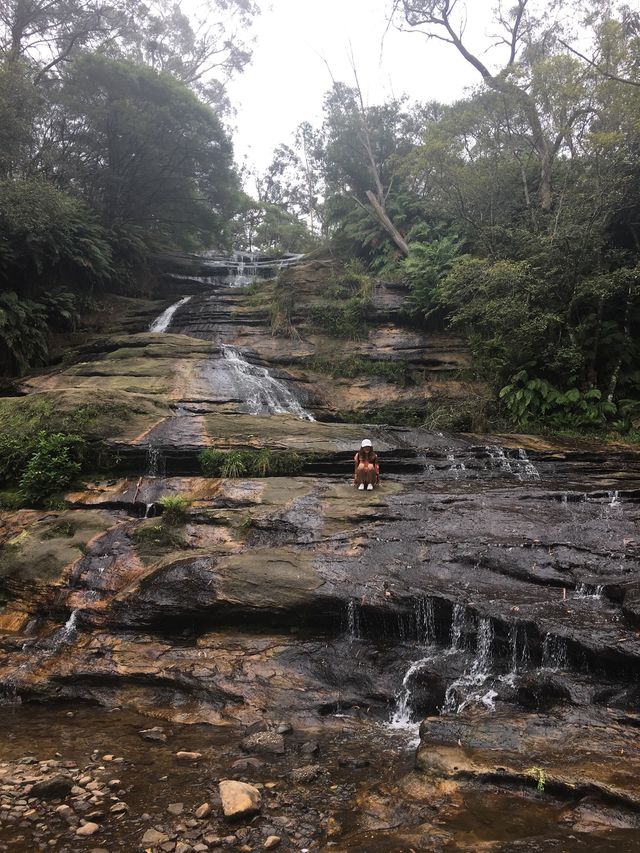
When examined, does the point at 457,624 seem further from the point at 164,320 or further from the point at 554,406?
the point at 164,320

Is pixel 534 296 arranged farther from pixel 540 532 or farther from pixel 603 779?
pixel 603 779

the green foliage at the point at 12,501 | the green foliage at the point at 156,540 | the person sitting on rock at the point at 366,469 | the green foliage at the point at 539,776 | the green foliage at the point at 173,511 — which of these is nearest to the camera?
the green foliage at the point at 539,776

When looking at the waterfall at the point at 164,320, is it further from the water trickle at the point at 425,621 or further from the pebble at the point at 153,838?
the pebble at the point at 153,838

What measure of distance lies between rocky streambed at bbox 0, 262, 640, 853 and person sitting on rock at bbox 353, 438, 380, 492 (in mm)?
319

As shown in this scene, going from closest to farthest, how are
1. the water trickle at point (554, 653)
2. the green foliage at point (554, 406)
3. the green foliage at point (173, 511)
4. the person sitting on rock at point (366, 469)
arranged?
the water trickle at point (554, 653), the green foliage at point (173, 511), the person sitting on rock at point (366, 469), the green foliage at point (554, 406)

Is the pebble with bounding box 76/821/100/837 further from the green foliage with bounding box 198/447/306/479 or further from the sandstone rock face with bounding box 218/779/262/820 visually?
the green foliage with bounding box 198/447/306/479

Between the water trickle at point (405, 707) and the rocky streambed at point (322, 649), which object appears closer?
the rocky streambed at point (322, 649)

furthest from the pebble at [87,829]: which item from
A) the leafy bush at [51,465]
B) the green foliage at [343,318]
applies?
the green foliage at [343,318]

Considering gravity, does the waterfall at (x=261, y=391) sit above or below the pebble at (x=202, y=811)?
above

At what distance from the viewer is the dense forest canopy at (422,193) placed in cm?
1434

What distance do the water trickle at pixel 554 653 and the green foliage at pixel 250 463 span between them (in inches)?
230

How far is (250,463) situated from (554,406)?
29.4 ft

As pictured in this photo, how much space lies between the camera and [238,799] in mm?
4168

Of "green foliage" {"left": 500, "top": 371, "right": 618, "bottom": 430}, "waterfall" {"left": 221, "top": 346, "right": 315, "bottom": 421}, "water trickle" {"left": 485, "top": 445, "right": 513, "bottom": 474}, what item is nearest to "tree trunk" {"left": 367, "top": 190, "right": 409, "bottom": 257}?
"green foliage" {"left": 500, "top": 371, "right": 618, "bottom": 430}
